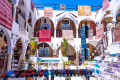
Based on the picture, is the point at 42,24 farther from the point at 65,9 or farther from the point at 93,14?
the point at 93,14

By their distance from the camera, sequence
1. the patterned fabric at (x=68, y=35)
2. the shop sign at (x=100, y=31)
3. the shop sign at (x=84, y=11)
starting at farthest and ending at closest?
the shop sign at (x=84, y=11), the patterned fabric at (x=68, y=35), the shop sign at (x=100, y=31)

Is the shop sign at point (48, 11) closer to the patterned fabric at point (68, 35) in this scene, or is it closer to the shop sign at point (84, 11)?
the patterned fabric at point (68, 35)

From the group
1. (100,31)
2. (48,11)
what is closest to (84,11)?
(100,31)

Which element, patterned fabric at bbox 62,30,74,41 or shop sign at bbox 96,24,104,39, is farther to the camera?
patterned fabric at bbox 62,30,74,41

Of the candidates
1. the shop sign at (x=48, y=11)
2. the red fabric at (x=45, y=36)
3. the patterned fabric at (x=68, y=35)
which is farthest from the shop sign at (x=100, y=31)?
the shop sign at (x=48, y=11)

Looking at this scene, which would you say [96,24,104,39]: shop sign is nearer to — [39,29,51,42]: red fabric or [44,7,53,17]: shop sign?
[39,29,51,42]: red fabric

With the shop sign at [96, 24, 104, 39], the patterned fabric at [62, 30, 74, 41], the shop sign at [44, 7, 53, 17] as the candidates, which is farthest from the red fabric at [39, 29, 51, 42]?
the shop sign at [96, 24, 104, 39]

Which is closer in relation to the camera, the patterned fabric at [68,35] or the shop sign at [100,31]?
the shop sign at [100,31]

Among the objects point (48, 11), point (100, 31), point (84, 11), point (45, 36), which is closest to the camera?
point (100, 31)

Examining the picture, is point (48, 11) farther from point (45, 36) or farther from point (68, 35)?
point (68, 35)

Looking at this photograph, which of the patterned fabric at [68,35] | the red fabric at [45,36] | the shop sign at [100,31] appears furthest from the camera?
the patterned fabric at [68,35]

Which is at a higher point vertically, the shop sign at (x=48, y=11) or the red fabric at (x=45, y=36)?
the shop sign at (x=48, y=11)

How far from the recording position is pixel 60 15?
1583 centimetres

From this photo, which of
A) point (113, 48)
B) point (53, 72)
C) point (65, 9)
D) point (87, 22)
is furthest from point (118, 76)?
point (87, 22)
